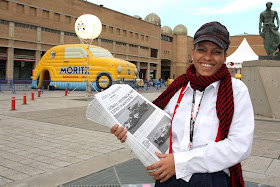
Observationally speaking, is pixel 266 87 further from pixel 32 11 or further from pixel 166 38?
pixel 166 38

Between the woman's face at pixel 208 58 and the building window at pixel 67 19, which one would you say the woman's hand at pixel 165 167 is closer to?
the woman's face at pixel 208 58

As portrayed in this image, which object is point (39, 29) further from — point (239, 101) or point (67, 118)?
point (239, 101)

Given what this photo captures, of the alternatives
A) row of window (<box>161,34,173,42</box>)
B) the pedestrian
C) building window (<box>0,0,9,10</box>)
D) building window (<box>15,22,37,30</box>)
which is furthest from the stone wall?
row of window (<box>161,34,173,42</box>)

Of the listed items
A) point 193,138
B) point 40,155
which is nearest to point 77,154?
point 40,155

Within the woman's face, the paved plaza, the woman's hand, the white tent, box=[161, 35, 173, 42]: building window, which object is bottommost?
the paved plaza

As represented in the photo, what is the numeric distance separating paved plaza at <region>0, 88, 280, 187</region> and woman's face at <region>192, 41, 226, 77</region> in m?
2.54

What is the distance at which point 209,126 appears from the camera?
155 cm

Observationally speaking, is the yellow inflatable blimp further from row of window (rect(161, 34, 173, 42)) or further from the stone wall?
row of window (rect(161, 34, 173, 42))

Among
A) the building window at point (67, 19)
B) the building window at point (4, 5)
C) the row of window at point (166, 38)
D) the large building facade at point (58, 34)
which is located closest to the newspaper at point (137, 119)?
the large building facade at point (58, 34)

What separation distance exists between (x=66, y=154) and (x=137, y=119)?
11.4 ft

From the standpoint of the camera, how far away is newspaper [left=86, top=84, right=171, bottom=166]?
159cm

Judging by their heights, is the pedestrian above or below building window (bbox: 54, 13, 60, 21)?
below

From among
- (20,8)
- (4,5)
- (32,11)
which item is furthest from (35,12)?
(4,5)

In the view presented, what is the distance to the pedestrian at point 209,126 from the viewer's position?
4.80 ft
